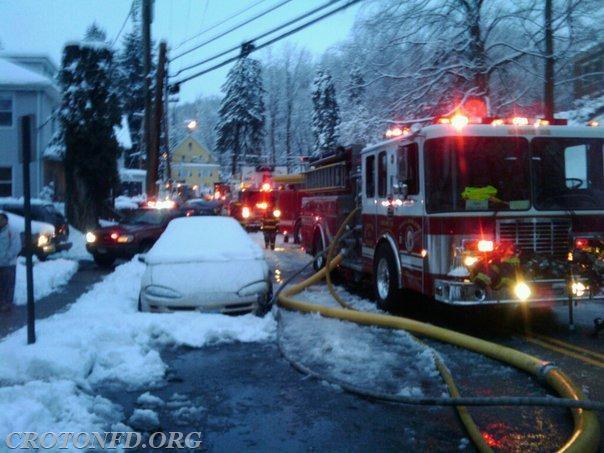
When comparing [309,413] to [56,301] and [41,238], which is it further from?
[41,238]

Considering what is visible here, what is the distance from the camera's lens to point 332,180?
46.1 ft

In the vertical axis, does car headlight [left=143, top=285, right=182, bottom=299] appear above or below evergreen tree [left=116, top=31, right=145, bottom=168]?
below

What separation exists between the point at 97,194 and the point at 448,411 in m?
23.5

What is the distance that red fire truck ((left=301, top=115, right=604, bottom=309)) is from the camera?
27.3 feet

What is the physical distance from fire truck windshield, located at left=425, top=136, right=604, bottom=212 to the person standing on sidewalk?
20.5 feet

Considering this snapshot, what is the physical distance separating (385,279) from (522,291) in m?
2.79

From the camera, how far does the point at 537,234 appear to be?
8.59 metres

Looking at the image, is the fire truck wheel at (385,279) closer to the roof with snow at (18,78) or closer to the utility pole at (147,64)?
the utility pole at (147,64)

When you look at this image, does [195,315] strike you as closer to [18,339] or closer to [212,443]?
[18,339]

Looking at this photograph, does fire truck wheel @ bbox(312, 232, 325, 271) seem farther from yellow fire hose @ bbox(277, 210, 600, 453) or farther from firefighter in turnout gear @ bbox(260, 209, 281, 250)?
firefighter in turnout gear @ bbox(260, 209, 281, 250)

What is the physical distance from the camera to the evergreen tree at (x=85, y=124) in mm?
26625

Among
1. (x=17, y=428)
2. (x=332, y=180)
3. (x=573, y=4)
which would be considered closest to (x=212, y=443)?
(x=17, y=428)

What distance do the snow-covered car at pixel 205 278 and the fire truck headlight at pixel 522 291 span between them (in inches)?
130

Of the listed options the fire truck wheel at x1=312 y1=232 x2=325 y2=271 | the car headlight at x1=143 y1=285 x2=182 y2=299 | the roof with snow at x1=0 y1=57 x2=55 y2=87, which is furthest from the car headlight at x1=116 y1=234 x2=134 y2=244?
the roof with snow at x1=0 y1=57 x2=55 y2=87
